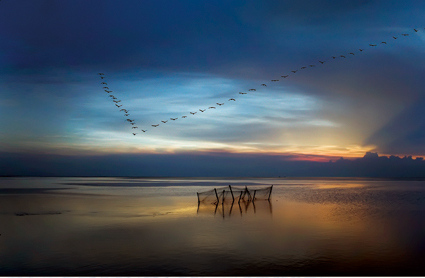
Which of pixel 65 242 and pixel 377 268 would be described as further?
pixel 65 242

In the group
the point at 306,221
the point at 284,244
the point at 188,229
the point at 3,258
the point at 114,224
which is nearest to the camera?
the point at 3,258

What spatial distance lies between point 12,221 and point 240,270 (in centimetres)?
1857

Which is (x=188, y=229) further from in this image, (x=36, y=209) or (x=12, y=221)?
(x=36, y=209)

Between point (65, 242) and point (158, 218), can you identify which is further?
point (158, 218)

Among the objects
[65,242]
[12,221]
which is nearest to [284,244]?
[65,242]

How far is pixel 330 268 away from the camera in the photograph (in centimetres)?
1430

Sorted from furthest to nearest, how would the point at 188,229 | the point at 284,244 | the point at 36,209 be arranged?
the point at 36,209 → the point at 188,229 → the point at 284,244

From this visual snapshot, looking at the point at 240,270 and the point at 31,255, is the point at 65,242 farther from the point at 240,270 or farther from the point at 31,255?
the point at 240,270

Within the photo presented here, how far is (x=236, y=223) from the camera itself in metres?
25.3

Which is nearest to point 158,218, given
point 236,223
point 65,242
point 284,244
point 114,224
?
point 114,224

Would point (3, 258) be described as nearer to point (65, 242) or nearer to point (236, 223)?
point (65, 242)

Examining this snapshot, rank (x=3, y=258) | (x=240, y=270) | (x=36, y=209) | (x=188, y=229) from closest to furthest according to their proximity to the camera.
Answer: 1. (x=240, y=270)
2. (x=3, y=258)
3. (x=188, y=229)
4. (x=36, y=209)

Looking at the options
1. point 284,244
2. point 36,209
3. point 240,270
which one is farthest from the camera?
point 36,209

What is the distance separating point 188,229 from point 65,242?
707 centimetres
